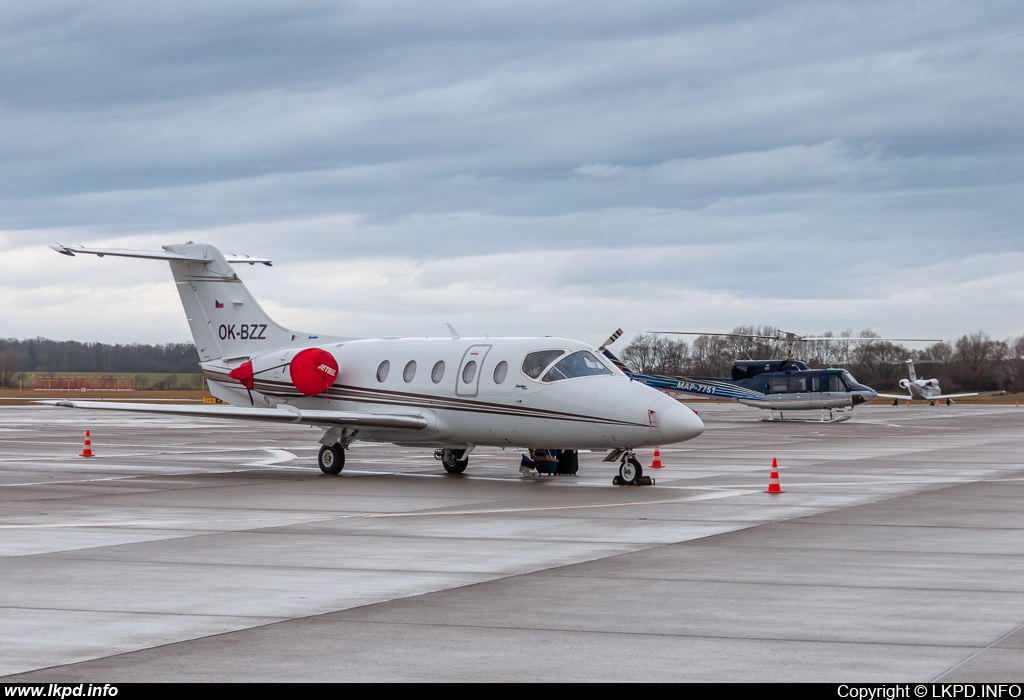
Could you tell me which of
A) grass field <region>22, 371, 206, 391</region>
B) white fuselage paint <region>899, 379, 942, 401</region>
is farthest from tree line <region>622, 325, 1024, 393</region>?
grass field <region>22, 371, 206, 391</region>

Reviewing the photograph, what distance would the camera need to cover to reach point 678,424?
64.1 ft

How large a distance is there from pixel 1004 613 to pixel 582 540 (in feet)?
17.4

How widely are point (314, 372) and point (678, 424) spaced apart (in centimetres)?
857

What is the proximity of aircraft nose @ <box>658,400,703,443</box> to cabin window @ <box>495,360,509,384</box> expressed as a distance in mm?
3479

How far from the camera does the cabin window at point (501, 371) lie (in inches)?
862

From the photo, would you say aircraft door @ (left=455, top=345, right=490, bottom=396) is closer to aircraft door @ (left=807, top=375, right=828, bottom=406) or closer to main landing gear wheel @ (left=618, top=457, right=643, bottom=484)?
main landing gear wheel @ (left=618, top=457, right=643, bottom=484)

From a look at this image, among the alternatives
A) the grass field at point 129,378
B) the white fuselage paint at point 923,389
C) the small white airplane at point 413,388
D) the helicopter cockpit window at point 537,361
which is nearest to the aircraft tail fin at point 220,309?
the small white airplane at point 413,388

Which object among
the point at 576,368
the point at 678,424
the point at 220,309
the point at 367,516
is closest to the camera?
the point at 367,516

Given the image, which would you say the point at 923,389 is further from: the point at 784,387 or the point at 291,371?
the point at 291,371

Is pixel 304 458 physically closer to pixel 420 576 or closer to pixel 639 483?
pixel 639 483

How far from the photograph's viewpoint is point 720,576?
10.4 m

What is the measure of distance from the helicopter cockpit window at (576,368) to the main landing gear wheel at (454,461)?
3.32 m

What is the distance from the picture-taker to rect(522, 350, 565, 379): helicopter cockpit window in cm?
2156

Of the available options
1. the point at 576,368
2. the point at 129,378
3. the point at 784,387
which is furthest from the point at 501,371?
the point at 129,378
